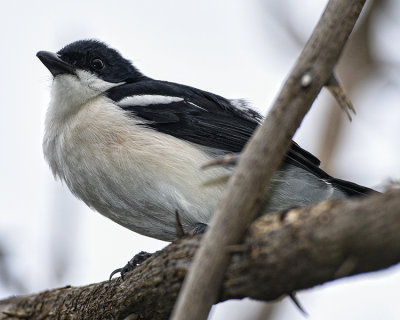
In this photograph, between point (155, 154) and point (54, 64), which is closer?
point (155, 154)

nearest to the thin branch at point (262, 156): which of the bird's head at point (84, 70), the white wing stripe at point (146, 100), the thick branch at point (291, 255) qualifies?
the thick branch at point (291, 255)

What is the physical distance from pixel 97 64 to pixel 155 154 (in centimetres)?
189

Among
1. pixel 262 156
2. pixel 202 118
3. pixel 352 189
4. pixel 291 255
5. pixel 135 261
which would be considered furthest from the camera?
pixel 202 118

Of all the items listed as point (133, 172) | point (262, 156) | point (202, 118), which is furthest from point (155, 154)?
point (262, 156)

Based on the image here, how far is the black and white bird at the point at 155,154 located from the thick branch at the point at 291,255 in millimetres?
977

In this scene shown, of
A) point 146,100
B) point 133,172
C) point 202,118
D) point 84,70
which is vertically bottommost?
point 133,172

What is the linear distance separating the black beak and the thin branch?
13.6 feet

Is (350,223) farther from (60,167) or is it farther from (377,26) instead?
(377,26)

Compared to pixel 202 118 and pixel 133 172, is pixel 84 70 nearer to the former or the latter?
pixel 202 118

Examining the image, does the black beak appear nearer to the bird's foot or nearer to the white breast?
the white breast

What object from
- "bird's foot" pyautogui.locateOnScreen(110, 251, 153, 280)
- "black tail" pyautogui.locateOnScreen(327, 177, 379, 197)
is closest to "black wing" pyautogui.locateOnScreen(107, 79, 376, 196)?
"black tail" pyautogui.locateOnScreen(327, 177, 379, 197)

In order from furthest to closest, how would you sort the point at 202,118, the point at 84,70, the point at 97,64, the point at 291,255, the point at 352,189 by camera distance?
the point at 97,64, the point at 84,70, the point at 202,118, the point at 352,189, the point at 291,255

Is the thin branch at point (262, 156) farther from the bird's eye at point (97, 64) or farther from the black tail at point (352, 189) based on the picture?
the bird's eye at point (97, 64)

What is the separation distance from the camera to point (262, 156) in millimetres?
2494
